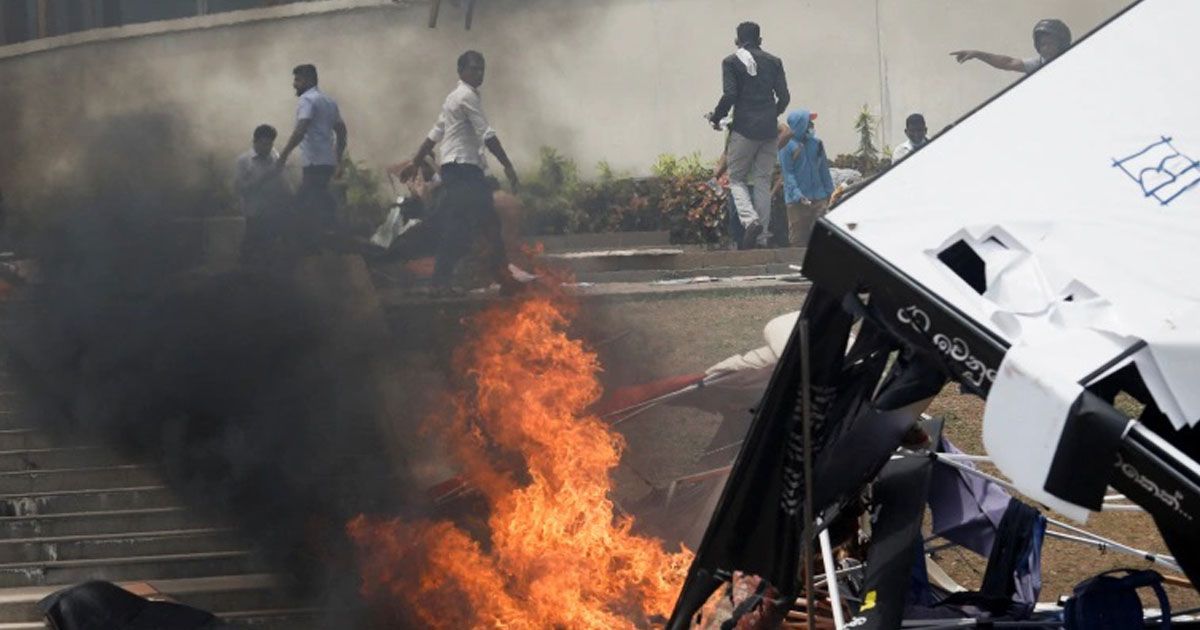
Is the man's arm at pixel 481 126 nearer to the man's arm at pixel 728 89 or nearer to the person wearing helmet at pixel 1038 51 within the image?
the man's arm at pixel 728 89

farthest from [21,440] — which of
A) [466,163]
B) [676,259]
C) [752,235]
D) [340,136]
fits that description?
[752,235]

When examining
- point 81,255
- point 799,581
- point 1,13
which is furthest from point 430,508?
point 1,13

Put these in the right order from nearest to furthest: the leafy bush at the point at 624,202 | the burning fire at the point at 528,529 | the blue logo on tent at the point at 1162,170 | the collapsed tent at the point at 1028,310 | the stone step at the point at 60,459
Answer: the collapsed tent at the point at 1028,310, the blue logo on tent at the point at 1162,170, the burning fire at the point at 528,529, the stone step at the point at 60,459, the leafy bush at the point at 624,202

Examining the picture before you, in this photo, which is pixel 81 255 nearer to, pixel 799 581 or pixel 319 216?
pixel 319 216

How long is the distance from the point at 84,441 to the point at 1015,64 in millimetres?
9362

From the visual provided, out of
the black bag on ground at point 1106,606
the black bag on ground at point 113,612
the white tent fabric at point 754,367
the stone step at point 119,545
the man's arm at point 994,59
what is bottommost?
the stone step at point 119,545

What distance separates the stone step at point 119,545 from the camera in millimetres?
10359

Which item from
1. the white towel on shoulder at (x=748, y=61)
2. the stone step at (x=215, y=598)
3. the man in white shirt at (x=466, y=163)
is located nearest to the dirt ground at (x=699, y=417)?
the man in white shirt at (x=466, y=163)

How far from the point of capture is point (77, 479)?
11.0m

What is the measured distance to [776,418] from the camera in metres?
5.43

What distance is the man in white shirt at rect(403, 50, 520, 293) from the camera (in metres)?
13.2

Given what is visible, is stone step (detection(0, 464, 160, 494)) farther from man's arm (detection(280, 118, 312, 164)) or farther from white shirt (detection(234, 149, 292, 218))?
man's arm (detection(280, 118, 312, 164))

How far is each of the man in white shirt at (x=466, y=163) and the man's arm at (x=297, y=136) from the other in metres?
1.34

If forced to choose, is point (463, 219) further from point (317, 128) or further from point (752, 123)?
point (752, 123)
